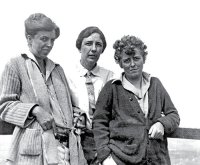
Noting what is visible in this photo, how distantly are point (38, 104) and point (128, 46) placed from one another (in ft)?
3.49

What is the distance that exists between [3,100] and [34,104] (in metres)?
0.28

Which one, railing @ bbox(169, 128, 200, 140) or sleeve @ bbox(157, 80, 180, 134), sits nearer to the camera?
sleeve @ bbox(157, 80, 180, 134)

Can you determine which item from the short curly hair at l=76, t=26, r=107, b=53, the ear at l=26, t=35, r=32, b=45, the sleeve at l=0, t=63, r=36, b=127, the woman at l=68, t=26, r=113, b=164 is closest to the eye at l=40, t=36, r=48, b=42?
the ear at l=26, t=35, r=32, b=45

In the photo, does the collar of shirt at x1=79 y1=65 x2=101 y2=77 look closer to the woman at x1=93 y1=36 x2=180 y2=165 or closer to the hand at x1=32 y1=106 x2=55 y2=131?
the woman at x1=93 y1=36 x2=180 y2=165

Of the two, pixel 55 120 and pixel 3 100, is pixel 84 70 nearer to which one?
pixel 55 120

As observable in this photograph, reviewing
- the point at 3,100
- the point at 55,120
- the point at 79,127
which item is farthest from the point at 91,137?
the point at 3,100

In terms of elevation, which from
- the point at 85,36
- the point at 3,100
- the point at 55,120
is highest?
the point at 85,36

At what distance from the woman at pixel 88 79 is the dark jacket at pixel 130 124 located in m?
0.28

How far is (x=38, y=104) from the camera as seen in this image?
2.99 m

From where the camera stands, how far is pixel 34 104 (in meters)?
2.94

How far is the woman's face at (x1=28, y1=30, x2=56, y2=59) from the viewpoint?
125 inches

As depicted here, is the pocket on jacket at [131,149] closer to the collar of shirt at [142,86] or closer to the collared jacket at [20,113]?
the collar of shirt at [142,86]

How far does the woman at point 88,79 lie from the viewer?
3450 millimetres

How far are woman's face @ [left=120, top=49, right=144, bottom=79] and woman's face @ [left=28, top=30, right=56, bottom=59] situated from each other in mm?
745
